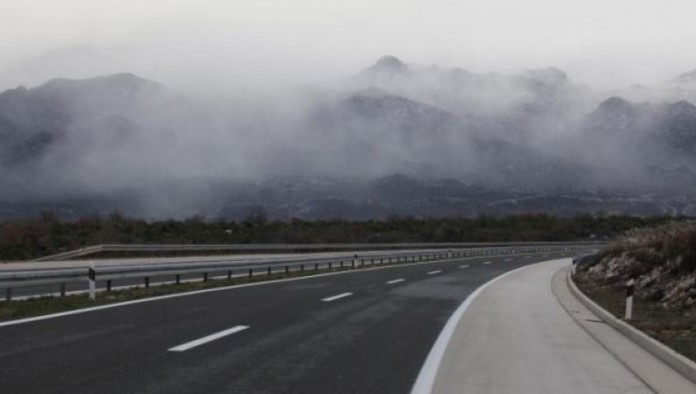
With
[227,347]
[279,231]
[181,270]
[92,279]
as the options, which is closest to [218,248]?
[279,231]

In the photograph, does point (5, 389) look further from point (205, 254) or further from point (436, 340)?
point (205, 254)

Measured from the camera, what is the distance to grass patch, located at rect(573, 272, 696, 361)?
11229 millimetres

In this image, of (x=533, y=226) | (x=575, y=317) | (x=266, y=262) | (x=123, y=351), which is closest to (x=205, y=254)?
(x=266, y=262)

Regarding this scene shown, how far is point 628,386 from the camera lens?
27.2ft

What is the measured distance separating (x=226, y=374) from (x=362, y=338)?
373 cm

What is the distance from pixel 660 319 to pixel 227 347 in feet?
28.4

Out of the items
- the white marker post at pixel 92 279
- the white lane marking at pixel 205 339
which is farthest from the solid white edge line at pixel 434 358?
the white marker post at pixel 92 279

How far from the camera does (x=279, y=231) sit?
70.7 m

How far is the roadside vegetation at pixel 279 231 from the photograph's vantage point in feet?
170

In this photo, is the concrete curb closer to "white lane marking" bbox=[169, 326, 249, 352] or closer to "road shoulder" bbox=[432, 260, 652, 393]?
"road shoulder" bbox=[432, 260, 652, 393]

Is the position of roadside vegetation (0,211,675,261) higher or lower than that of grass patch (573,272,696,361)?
higher

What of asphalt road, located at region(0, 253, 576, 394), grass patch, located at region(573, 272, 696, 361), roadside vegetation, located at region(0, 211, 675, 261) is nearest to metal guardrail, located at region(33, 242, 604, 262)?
roadside vegetation, located at region(0, 211, 675, 261)

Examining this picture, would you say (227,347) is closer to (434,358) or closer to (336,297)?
(434,358)

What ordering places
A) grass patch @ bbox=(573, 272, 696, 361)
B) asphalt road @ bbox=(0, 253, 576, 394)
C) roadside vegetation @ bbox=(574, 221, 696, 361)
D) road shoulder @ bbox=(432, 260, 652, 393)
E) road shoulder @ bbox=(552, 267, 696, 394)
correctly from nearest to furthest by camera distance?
asphalt road @ bbox=(0, 253, 576, 394), road shoulder @ bbox=(432, 260, 652, 393), road shoulder @ bbox=(552, 267, 696, 394), grass patch @ bbox=(573, 272, 696, 361), roadside vegetation @ bbox=(574, 221, 696, 361)
